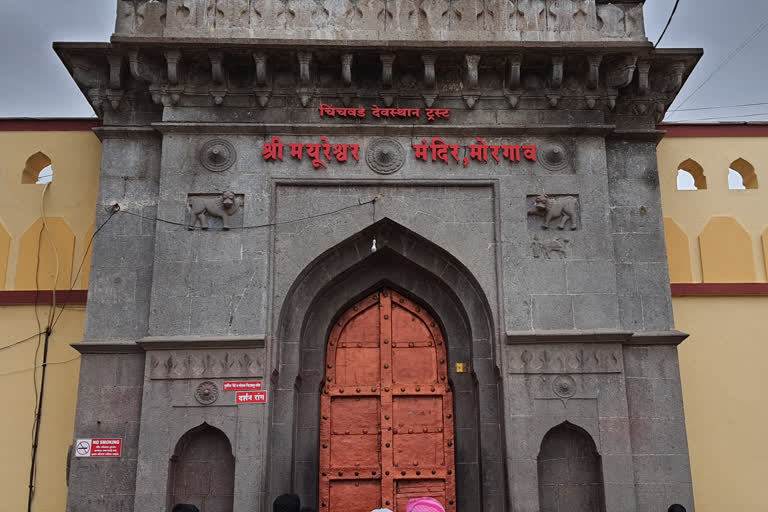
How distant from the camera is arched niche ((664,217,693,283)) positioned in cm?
1048

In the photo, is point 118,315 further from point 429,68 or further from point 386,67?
point 429,68

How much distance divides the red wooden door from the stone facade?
0.67 ft

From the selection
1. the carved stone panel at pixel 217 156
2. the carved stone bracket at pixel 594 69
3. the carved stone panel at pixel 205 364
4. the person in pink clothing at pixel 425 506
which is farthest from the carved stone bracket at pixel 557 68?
the person in pink clothing at pixel 425 506

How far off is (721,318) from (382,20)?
5.63 meters

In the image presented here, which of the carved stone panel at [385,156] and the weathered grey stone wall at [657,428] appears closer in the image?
the weathered grey stone wall at [657,428]

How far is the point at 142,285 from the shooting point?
926 cm

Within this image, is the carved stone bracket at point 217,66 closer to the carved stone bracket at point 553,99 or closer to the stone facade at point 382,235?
the stone facade at point 382,235

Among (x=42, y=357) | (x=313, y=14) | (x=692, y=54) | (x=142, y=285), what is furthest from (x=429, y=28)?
(x=42, y=357)

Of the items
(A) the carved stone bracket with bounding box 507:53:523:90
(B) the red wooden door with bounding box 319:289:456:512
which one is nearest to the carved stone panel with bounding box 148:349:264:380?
(B) the red wooden door with bounding box 319:289:456:512

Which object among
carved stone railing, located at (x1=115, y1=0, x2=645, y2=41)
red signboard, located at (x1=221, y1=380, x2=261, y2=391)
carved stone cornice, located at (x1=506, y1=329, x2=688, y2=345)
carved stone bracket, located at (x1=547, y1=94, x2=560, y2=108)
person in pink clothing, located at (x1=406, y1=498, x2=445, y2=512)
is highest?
carved stone railing, located at (x1=115, y1=0, x2=645, y2=41)

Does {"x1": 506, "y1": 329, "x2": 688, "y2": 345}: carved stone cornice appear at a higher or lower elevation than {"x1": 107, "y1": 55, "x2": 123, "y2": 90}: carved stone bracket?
lower

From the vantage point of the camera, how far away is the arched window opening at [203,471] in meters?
8.70

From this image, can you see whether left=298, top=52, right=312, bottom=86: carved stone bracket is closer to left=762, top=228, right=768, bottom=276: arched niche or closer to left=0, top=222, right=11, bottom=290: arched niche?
left=0, top=222, right=11, bottom=290: arched niche

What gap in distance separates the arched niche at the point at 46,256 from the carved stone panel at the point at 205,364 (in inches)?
86.2
